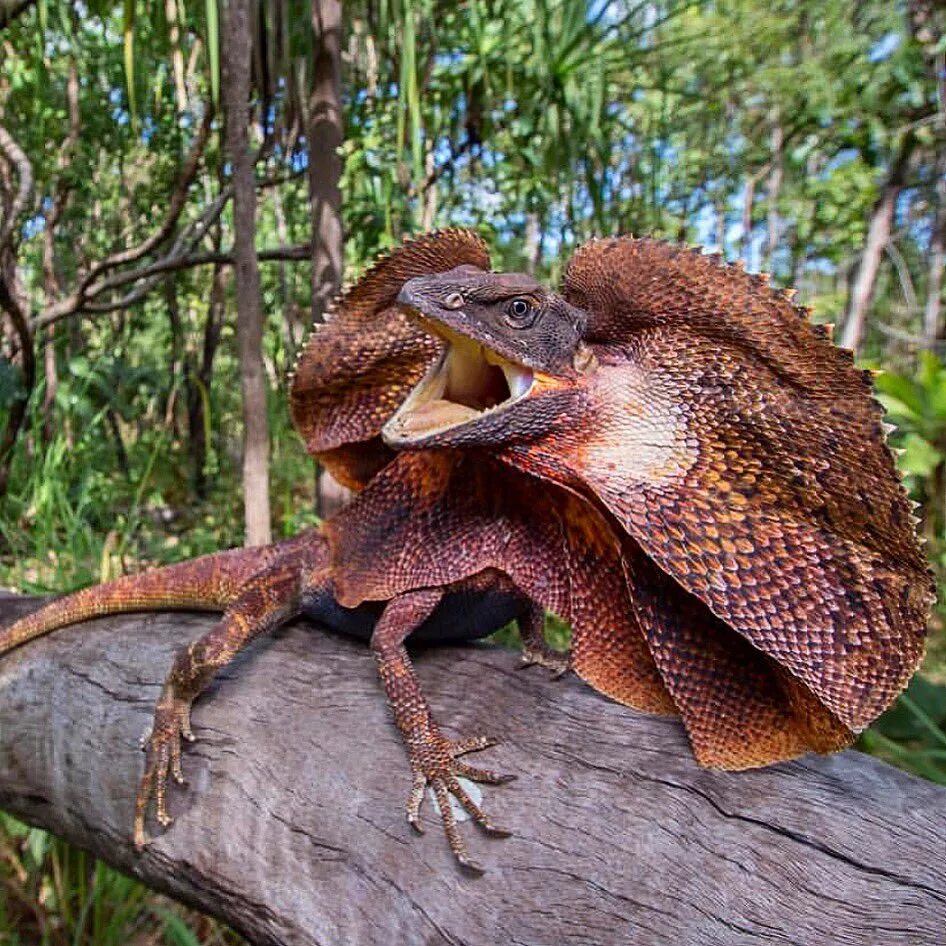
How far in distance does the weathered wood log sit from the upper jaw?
16.7 inches

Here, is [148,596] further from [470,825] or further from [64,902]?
[64,902]

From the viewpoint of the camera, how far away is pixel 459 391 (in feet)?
3.26

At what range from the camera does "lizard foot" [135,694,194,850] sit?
1.13m

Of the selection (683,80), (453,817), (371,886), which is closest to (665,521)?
(453,817)

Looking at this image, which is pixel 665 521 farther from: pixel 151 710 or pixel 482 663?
pixel 151 710

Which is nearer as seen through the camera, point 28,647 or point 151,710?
point 151,710

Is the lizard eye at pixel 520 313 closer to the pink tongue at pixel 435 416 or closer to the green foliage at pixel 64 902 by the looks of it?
the pink tongue at pixel 435 416

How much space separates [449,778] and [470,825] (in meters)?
0.06

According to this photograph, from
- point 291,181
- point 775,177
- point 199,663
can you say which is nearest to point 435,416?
point 199,663

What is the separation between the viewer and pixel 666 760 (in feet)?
3.04

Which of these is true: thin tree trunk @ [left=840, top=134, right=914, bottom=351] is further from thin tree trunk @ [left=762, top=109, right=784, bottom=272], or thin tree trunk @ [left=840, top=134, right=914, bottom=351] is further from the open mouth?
the open mouth

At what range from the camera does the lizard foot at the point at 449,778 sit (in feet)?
3.00

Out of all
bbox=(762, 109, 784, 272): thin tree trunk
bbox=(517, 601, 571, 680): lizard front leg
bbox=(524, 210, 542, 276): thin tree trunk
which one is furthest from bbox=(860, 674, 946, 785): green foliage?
bbox=(762, 109, 784, 272): thin tree trunk

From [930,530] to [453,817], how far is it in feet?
14.9
